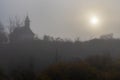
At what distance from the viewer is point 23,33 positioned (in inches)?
2963

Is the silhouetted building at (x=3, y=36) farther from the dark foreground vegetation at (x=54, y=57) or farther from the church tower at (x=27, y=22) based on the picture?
the church tower at (x=27, y=22)

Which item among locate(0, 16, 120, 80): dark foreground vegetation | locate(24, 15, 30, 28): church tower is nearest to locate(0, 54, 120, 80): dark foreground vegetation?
locate(0, 16, 120, 80): dark foreground vegetation

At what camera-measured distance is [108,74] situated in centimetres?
4441

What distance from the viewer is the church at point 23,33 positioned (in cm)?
7156

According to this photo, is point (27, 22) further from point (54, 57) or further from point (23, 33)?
point (54, 57)

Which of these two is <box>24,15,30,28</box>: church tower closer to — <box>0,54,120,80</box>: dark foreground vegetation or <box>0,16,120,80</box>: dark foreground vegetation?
<box>0,16,120,80</box>: dark foreground vegetation

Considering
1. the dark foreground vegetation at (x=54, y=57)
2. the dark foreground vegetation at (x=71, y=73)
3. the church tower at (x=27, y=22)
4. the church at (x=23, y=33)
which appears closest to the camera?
the dark foreground vegetation at (x=71, y=73)

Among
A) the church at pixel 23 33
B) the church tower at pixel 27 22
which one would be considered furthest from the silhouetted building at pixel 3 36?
the church tower at pixel 27 22

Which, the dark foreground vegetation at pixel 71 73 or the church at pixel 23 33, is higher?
the church at pixel 23 33

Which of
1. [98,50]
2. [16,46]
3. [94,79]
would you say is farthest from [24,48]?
[94,79]

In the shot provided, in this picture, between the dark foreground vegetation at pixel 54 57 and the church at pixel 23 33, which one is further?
the church at pixel 23 33

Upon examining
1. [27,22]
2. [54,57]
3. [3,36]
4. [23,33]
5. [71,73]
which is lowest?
[71,73]

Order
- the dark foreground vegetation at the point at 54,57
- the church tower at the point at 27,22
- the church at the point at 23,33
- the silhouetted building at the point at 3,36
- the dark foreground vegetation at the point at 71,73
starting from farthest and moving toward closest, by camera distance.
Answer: the church tower at the point at 27,22
the church at the point at 23,33
the silhouetted building at the point at 3,36
the dark foreground vegetation at the point at 54,57
the dark foreground vegetation at the point at 71,73

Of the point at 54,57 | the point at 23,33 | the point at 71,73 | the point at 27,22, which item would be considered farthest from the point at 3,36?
the point at 71,73
